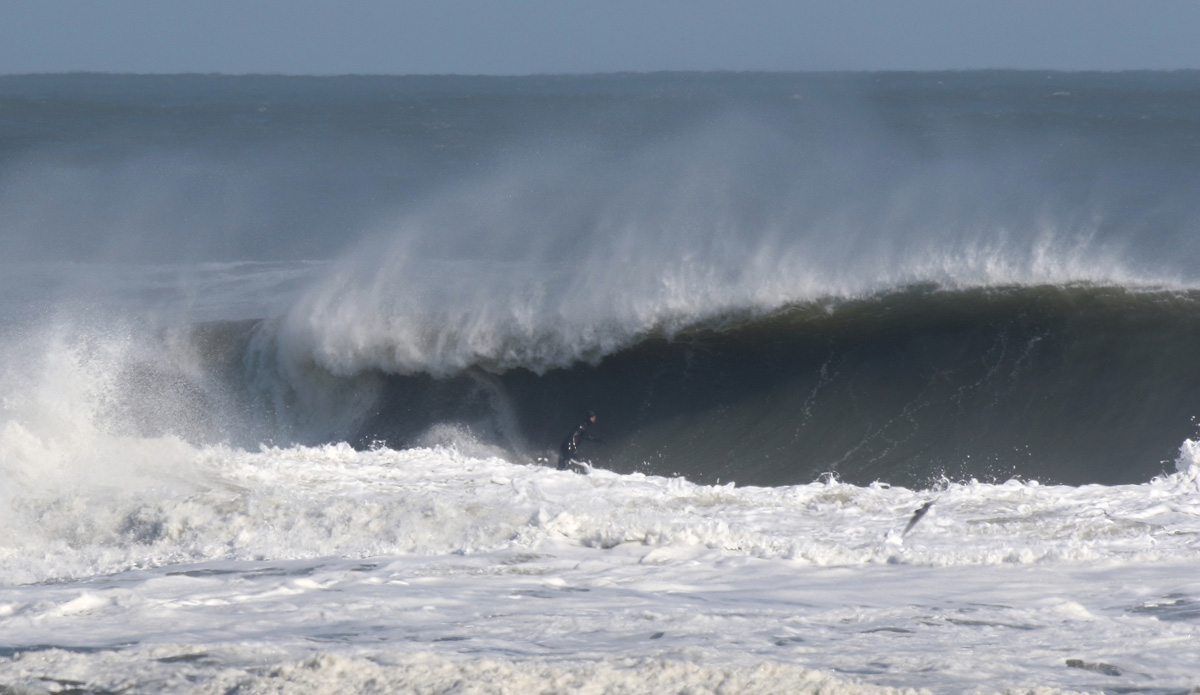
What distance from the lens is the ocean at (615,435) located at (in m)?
4.43

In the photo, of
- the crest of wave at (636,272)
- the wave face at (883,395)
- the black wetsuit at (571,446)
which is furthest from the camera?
the crest of wave at (636,272)

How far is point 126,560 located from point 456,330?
6911 millimetres

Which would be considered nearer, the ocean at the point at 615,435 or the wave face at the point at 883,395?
the ocean at the point at 615,435

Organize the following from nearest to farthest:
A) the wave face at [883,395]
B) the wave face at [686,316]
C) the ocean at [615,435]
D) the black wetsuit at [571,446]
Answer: the ocean at [615,435], the wave face at [883,395], the black wetsuit at [571,446], the wave face at [686,316]

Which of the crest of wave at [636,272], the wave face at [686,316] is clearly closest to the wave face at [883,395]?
the wave face at [686,316]

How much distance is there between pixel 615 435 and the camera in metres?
11.3

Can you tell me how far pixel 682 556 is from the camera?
5848 millimetres

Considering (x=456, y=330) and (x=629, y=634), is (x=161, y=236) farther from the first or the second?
(x=629, y=634)


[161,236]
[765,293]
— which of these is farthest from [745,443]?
[161,236]

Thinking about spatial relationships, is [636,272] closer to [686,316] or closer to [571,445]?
[686,316]

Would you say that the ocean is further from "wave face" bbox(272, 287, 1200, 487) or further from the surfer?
the surfer

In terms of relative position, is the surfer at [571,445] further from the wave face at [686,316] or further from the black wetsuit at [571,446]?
the wave face at [686,316]

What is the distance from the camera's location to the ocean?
4434 millimetres

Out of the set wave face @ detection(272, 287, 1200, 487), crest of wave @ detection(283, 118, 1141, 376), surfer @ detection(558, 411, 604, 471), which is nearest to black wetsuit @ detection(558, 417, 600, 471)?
surfer @ detection(558, 411, 604, 471)
